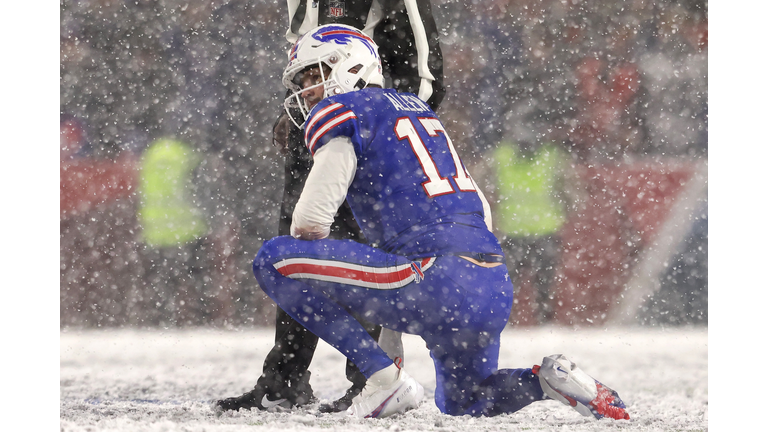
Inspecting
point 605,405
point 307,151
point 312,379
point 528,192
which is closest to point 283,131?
point 307,151

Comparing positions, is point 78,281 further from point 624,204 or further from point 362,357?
point 624,204

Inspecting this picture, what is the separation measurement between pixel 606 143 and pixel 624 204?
29cm

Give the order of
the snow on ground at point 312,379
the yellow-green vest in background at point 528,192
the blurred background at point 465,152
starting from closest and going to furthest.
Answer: the snow on ground at point 312,379 < the blurred background at point 465,152 < the yellow-green vest in background at point 528,192

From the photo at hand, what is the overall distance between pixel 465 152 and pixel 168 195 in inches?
53.3

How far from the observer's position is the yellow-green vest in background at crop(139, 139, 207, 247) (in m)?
3.07

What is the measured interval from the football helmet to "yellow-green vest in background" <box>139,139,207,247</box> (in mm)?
1720

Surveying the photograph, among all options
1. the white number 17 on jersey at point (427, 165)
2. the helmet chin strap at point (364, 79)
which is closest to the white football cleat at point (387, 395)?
the white number 17 on jersey at point (427, 165)

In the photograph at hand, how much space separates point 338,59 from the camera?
4.82ft

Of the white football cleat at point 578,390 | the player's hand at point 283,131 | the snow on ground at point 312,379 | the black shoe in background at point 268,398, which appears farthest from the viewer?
the player's hand at point 283,131

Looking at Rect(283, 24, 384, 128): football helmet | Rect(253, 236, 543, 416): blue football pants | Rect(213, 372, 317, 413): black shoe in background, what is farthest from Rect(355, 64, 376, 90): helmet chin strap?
Rect(213, 372, 317, 413): black shoe in background

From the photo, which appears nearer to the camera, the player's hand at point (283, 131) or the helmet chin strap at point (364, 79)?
the helmet chin strap at point (364, 79)

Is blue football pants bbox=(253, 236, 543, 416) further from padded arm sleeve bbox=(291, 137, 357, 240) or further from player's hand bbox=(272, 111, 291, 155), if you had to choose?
player's hand bbox=(272, 111, 291, 155)

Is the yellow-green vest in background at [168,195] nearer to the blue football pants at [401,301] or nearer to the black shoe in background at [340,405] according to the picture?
the black shoe in background at [340,405]

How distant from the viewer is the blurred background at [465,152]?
3037 millimetres
